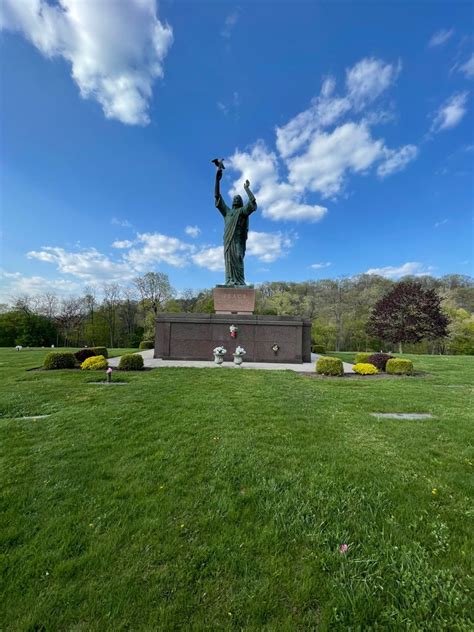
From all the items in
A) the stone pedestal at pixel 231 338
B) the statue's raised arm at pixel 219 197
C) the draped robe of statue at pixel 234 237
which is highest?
the statue's raised arm at pixel 219 197

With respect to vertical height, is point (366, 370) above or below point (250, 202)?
below

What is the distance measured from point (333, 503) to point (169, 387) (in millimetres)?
5454

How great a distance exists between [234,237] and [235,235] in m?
0.12

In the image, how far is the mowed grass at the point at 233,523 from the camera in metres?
1.65

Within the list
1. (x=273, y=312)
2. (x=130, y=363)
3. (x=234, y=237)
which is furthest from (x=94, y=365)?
(x=273, y=312)

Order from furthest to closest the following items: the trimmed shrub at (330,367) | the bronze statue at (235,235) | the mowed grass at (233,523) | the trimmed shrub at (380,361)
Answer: the bronze statue at (235,235)
the trimmed shrub at (380,361)
the trimmed shrub at (330,367)
the mowed grass at (233,523)

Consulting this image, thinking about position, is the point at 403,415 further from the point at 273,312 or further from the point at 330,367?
the point at 273,312

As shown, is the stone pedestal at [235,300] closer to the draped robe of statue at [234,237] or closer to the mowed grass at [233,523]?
the draped robe of statue at [234,237]

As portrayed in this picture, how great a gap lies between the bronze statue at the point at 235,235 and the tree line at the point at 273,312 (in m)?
16.7

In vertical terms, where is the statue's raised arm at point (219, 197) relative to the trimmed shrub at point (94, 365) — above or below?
above

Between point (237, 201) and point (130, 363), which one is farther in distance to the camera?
point (237, 201)

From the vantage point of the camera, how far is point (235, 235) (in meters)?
15.4

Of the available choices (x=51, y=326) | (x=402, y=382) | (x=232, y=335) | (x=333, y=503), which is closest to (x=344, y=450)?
(x=333, y=503)

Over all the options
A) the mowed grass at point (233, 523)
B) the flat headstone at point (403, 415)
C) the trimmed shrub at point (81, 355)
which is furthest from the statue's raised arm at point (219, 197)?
the flat headstone at point (403, 415)
